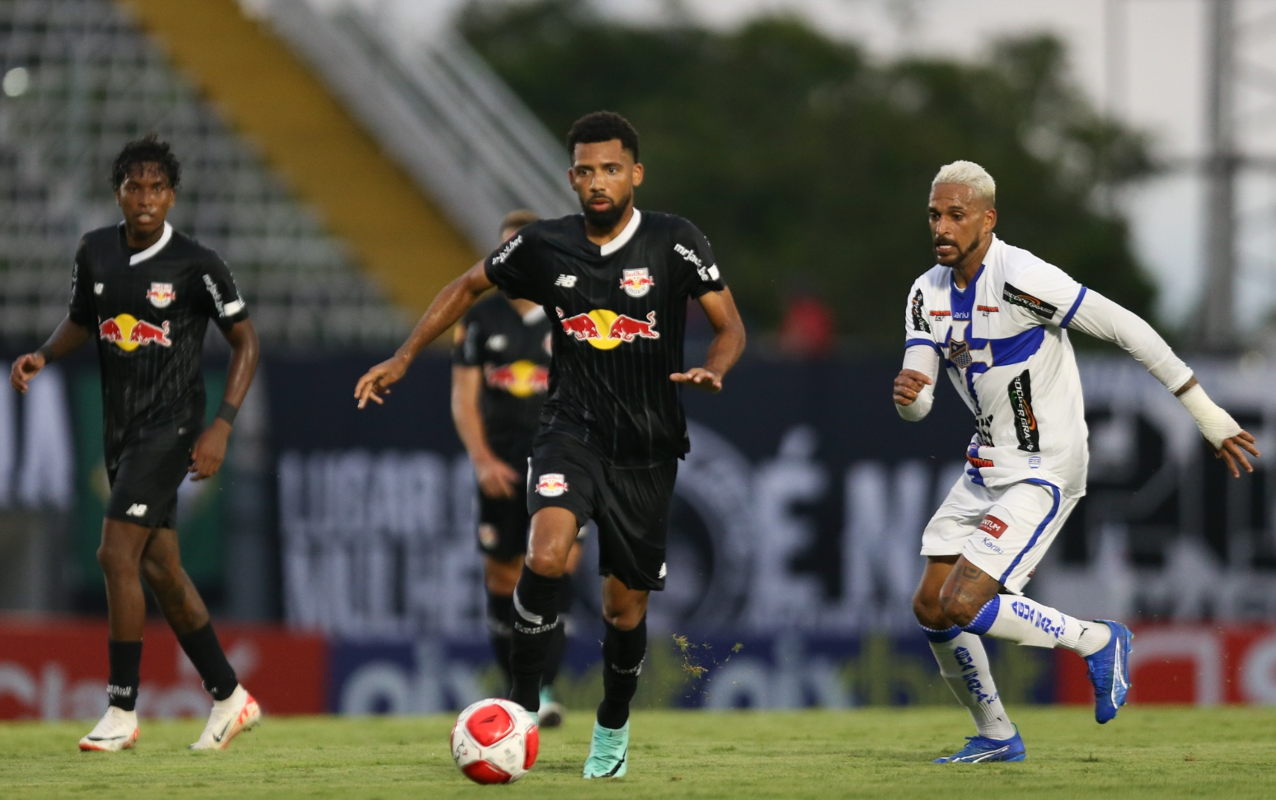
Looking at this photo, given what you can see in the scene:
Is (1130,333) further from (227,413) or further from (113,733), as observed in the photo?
(113,733)

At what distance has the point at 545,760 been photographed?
764cm

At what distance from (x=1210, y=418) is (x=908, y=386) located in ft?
3.99

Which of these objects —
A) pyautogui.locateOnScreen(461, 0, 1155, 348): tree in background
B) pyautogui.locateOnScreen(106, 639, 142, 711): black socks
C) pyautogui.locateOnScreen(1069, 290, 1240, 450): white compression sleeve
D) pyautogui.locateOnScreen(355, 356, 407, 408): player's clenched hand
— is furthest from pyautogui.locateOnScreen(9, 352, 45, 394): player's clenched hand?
pyautogui.locateOnScreen(461, 0, 1155, 348): tree in background

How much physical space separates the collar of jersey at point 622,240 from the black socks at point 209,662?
2.73 meters

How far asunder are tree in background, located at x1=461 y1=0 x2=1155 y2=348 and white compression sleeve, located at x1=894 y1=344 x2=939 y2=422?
32.1 m

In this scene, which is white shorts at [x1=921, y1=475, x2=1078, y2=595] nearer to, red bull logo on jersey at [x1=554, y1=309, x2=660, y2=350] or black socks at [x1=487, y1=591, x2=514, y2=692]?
red bull logo on jersey at [x1=554, y1=309, x2=660, y2=350]

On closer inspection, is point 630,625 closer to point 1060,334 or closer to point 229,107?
point 1060,334

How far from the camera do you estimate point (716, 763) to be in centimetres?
759

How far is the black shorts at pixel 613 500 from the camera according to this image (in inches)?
271

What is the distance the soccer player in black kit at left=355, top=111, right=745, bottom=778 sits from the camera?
22.8 feet

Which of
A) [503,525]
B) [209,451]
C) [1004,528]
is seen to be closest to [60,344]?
[209,451]

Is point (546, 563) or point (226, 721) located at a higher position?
point (546, 563)

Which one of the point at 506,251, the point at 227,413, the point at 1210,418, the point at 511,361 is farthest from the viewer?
the point at 511,361

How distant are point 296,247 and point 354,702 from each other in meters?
7.85
